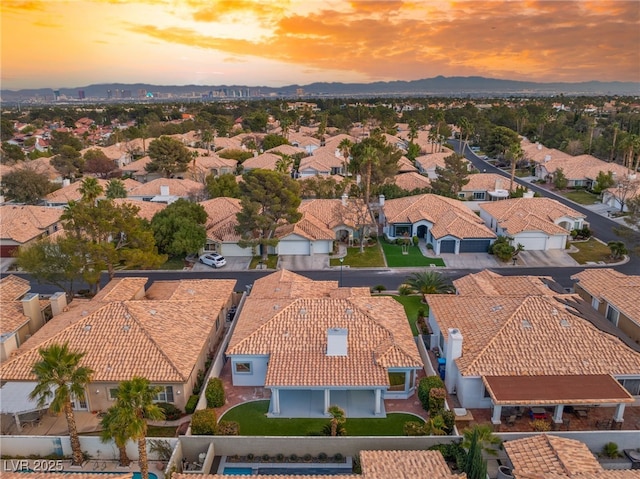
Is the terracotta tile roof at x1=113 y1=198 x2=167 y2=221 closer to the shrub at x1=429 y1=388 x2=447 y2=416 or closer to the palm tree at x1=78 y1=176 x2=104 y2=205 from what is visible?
the palm tree at x1=78 y1=176 x2=104 y2=205

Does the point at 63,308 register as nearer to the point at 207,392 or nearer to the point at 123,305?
the point at 123,305

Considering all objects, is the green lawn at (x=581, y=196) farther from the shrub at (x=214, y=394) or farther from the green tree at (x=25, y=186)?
the green tree at (x=25, y=186)

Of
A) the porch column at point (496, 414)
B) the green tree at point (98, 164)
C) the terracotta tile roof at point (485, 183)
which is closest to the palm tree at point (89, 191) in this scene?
the porch column at point (496, 414)

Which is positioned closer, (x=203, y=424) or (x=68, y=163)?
(x=203, y=424)

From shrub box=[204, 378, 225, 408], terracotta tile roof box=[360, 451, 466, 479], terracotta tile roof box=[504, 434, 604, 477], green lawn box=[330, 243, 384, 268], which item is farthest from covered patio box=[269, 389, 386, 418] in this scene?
green lawn box=[330, 243, 384, 268]

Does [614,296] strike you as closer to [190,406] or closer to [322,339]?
[322,339]

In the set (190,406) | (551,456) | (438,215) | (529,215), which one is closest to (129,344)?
(190,406)
